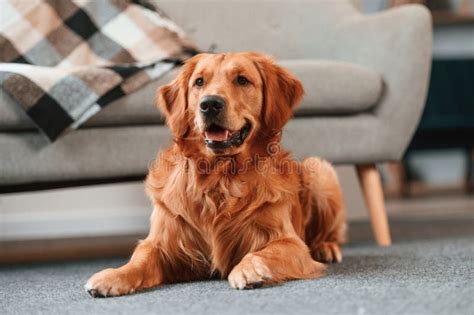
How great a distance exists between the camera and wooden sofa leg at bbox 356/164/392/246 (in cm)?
240

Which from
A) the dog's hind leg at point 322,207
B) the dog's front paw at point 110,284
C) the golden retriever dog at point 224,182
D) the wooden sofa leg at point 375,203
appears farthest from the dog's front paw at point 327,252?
the dog's front paw at point 110,284

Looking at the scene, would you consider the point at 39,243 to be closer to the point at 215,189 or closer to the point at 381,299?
the point at 215,189

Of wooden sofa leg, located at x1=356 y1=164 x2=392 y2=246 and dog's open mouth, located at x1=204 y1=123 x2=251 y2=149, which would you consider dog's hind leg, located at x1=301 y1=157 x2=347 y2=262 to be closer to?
wooden sofa leg, located at x1=356 y1=164 x2=392 y2=246

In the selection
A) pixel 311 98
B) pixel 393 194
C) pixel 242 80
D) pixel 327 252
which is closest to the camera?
pixel 242 80

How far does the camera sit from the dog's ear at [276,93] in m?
1.74

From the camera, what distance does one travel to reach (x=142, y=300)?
Answer: 4.38ft

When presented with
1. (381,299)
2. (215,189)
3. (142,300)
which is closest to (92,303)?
(142,300)

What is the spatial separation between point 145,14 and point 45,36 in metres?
0.41

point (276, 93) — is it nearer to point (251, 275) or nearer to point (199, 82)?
point (199, 82)

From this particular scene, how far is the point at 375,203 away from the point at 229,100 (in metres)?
1.05

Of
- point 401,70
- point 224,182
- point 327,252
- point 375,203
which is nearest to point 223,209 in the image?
point 224,182

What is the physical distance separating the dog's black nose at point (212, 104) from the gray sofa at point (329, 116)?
0.60 meters

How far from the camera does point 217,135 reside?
1.62 metres

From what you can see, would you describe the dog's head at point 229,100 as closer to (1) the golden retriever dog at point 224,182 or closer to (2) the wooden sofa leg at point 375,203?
(1) the golden retriever dog at point 224,182
